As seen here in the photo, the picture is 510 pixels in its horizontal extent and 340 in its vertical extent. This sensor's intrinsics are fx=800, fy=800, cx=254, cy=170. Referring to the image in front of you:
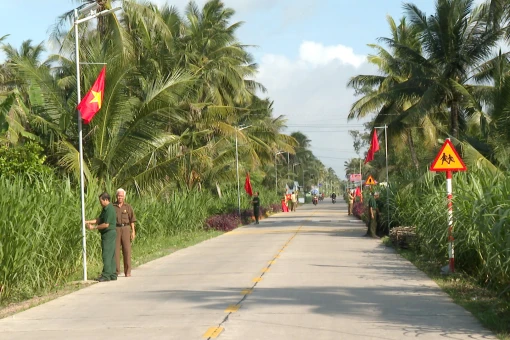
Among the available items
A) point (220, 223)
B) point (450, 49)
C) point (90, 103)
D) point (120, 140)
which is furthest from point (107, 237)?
point (220, 223)

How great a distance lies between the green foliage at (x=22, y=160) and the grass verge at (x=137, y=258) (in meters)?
3.69

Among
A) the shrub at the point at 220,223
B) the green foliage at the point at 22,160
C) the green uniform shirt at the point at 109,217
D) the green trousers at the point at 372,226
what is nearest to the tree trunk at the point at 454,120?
the green trousers at the point at 372,226

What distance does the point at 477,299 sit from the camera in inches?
495

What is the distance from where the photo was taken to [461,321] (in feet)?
33.9

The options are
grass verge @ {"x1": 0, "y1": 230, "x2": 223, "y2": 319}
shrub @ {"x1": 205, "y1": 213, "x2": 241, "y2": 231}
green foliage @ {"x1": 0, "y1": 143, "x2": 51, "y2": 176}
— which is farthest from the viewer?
shrub @ {"x1": 205, "y1": 213, "x2": 241, "y2": 231}

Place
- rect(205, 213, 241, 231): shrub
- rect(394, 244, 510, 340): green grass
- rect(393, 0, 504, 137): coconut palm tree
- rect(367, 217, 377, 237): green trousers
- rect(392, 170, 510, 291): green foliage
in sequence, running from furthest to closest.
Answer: rect(205, 213, 241, 231): shrub
rect(393, 0, 504, 137): coconut palm tree
rect(367, 217, 377, 237): green trousers
rect(392, 170, 510, 291): green foliage
rect(394, 244, 510, 340): green grass

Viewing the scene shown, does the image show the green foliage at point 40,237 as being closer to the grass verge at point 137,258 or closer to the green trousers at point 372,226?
the grass verge at point 137,258

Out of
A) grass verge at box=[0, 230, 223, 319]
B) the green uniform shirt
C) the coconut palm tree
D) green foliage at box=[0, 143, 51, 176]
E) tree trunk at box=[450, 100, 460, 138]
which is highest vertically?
the coconut palm tree

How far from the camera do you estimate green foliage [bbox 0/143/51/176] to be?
21.8 metres

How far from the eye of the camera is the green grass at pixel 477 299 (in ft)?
32.6

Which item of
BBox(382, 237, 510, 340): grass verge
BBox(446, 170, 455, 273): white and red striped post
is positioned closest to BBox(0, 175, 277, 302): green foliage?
BBox(382, 237, 510, 340): grass verge

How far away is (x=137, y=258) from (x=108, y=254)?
6.02m

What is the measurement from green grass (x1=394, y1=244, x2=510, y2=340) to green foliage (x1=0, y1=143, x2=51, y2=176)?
1068 centimetres

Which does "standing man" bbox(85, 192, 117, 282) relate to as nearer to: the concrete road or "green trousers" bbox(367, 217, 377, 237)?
the concrete road
